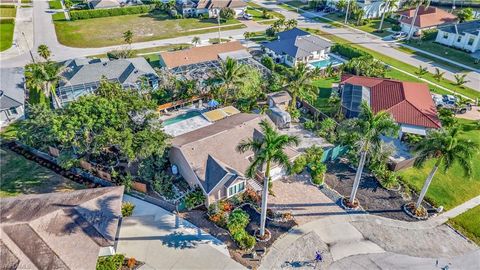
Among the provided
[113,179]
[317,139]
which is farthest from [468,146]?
[113,179]

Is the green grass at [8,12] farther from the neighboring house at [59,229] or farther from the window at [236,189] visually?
the window at [236,189]

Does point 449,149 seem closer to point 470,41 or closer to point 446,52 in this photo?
point 446,52

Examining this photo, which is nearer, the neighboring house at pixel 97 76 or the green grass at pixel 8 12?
the neighboring house at pixel 97 76

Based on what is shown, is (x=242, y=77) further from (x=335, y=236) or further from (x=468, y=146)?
(x=468, y=146)

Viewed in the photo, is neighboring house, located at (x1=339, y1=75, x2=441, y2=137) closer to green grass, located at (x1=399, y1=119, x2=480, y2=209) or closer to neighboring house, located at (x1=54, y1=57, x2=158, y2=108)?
green grass, located at (x1=399, y1=119, x2=480, y2=209)

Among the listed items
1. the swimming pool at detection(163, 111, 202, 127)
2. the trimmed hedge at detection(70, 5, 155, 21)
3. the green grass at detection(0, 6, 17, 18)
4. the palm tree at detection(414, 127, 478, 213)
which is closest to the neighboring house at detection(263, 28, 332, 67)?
the swimming pool at detection(163, 111, 202, 127)

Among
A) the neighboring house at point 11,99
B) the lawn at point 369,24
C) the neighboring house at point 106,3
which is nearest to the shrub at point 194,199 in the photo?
the neighboring house at point 11,99
